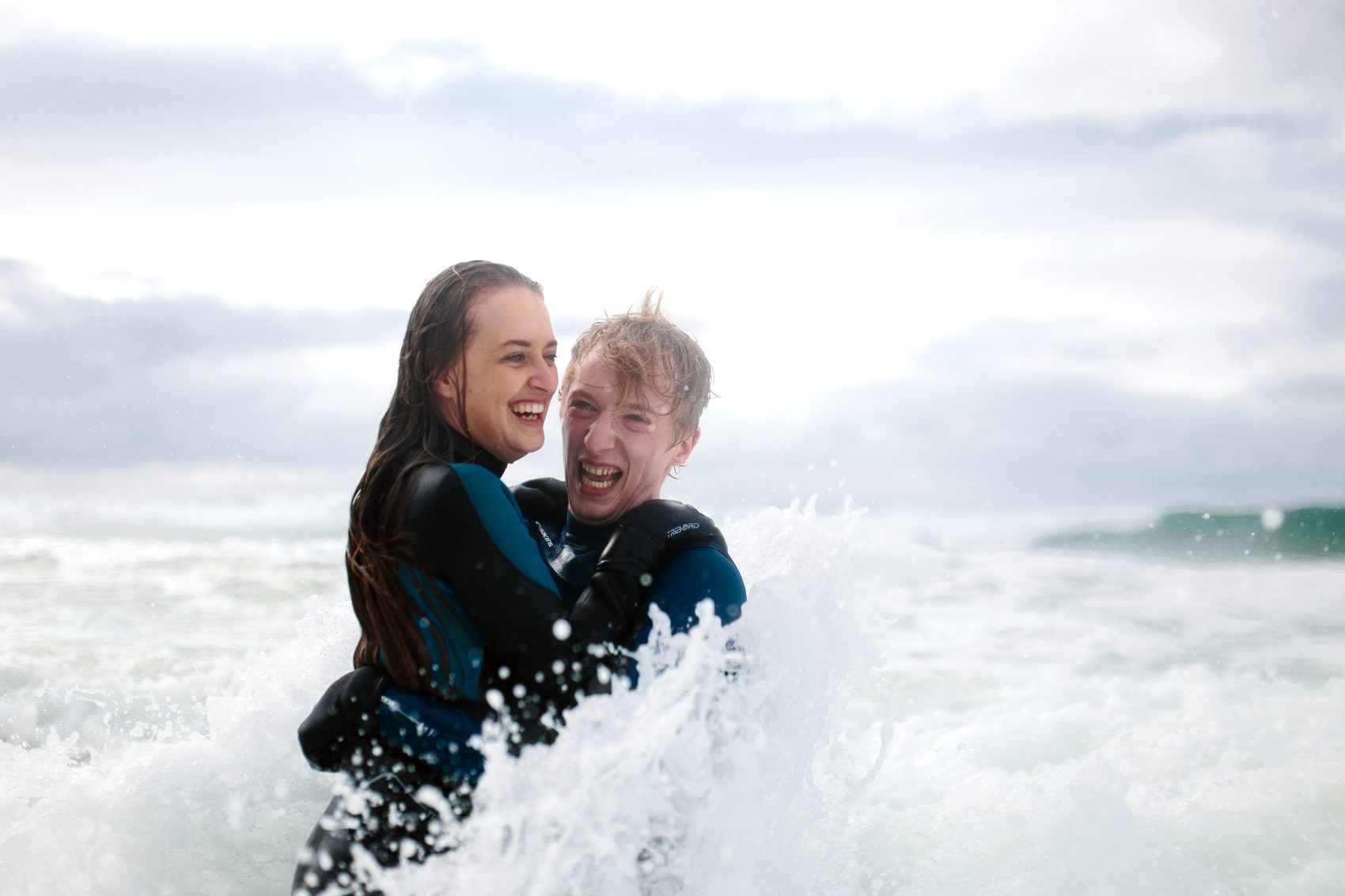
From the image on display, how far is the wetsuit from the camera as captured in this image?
259 centimetres

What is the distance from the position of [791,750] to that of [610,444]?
1089 mm

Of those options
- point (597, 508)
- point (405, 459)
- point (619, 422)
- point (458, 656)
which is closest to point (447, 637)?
point (458, 656)

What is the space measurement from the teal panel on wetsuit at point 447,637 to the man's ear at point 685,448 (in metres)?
1.02

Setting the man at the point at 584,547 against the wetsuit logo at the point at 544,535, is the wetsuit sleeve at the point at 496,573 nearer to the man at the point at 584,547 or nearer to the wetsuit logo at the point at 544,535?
the man at the point at 584,547

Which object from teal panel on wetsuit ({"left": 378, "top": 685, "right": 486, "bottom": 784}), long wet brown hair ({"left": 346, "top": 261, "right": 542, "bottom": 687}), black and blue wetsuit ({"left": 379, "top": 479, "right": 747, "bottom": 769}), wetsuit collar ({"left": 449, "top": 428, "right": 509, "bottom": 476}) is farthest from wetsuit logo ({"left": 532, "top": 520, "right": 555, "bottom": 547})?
teal panel on wetsuit ({"left": 378, "top": 685, "right": 486, "bottom": 784})

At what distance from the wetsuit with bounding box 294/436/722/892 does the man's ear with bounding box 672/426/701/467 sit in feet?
1.78

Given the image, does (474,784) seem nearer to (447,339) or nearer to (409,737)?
(409,737)

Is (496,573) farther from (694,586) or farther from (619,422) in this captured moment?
(619,422)

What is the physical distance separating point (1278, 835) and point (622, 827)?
4.23m

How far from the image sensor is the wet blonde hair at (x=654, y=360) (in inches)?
129

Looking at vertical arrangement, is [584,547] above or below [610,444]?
below

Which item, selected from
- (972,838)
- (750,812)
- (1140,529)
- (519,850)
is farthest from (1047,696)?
(1140,529)

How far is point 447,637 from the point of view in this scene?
8.77ft

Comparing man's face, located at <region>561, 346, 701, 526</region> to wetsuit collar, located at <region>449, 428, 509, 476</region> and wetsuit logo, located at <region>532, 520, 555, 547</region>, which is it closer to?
wetsuit logo, located at <region>532, 520, 555, 547</region>
